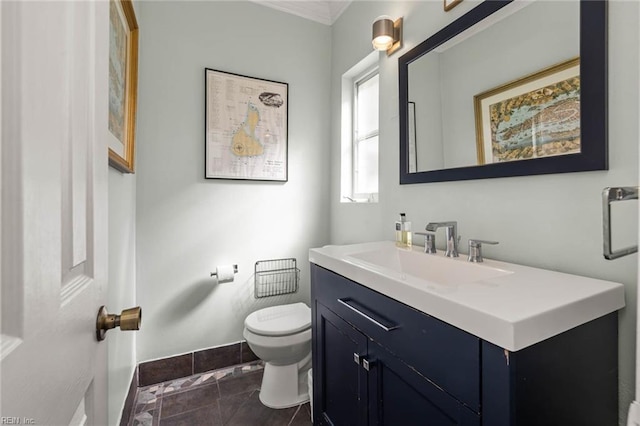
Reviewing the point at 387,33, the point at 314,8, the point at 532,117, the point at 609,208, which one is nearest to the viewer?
the point at 609,208

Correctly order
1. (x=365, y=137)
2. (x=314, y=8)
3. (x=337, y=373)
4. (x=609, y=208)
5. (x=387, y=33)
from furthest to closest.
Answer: (x=314, y=8) < (x=365, y=137) < (x=387, y=33) < (x=337, y=373) < (x=609, y=208)

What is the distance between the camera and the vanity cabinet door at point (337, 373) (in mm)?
971

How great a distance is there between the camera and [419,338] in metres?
0.72

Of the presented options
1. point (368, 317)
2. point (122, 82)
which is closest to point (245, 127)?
point (122, 82)

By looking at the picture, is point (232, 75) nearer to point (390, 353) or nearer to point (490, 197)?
point (490, 197)

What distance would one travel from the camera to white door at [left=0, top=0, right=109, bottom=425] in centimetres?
29

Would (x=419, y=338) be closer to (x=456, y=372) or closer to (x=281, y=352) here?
(x=456, y=372)

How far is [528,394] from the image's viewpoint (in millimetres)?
552

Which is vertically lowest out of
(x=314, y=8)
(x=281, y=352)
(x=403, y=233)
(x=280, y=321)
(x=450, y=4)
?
(x=281, y=352)

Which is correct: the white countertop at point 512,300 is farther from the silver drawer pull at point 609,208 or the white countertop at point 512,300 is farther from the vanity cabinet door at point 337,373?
the vanity cabinet door at point 337,373

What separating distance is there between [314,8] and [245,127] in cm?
105

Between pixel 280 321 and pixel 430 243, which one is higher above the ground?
pixel 430 243

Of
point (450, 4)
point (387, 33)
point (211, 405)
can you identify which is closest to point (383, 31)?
point (387, 33)

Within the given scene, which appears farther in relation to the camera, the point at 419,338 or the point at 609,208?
the point at 419,338
